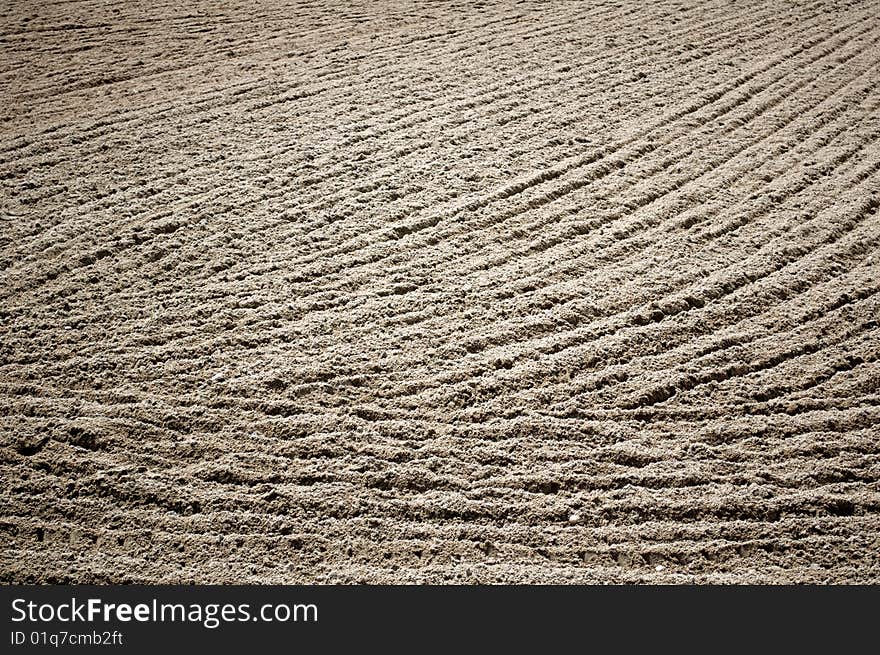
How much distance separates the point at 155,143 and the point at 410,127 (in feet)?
5.17

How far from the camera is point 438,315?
11.8 ft

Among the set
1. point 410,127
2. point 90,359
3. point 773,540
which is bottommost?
point 773,540

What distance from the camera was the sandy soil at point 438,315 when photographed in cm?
276

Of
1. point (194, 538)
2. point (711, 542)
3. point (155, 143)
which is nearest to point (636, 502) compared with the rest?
point (711, 542)

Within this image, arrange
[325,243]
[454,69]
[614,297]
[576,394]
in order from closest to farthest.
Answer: [576,394]
[614,297]
[325,243]
[454,69]

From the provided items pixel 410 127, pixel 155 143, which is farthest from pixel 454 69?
pixel 155 143

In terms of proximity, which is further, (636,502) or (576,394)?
(576,394)

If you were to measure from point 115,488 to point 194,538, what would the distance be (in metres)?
0.38

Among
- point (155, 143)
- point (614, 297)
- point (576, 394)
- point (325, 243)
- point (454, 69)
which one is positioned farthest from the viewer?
point (454, 69)

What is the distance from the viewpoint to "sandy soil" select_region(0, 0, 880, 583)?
2.76 m

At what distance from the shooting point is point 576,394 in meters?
3.23

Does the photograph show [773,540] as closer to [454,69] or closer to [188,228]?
[188,228]

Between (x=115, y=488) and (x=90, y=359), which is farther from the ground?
(x=90, y=359)

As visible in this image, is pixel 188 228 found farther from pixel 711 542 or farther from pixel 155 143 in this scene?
pixel 711 542
